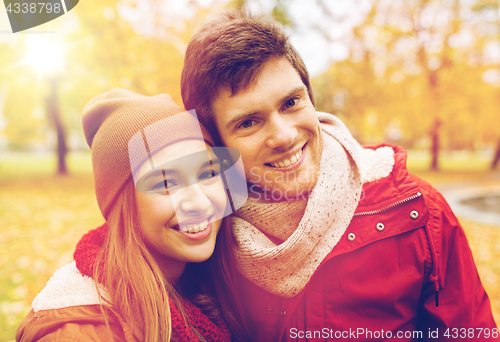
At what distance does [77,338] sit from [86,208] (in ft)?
26.8

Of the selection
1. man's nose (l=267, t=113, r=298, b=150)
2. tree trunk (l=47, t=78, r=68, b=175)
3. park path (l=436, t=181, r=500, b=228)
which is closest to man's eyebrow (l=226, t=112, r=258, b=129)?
man's nose (l=267, t=113, r=298, b=150)

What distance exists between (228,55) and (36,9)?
351 centimetres

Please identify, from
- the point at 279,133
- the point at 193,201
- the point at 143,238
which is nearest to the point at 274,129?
the point at 279,133

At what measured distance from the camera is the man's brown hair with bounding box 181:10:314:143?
1.64 meters

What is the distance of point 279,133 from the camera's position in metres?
1.66

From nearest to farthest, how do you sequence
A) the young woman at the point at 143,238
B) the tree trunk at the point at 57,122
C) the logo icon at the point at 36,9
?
the young woman at the point at 143,238
the logo icon at the point at 36,9
the tree trunk at the point at 57,122

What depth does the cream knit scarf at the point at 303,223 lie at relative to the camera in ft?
5.42

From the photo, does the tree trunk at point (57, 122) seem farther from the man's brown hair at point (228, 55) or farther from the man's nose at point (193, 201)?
the man's nose at point (193, 201)

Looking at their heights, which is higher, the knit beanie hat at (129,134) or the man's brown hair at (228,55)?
the man's brown hair at (228,55)

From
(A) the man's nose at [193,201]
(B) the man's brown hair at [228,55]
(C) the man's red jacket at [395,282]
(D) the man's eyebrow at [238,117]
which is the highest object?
(B) the man's brown hair at [228,55]

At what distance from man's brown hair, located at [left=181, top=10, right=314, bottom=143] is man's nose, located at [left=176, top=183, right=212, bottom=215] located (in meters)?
0.40

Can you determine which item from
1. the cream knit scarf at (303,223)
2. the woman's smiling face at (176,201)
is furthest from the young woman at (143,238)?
the cream knit scarf at (303,223)

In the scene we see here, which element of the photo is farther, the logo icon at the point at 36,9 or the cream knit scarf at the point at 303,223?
the logo icon at the point at 36,9

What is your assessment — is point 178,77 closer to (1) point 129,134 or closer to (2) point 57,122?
(1) point 129,134
